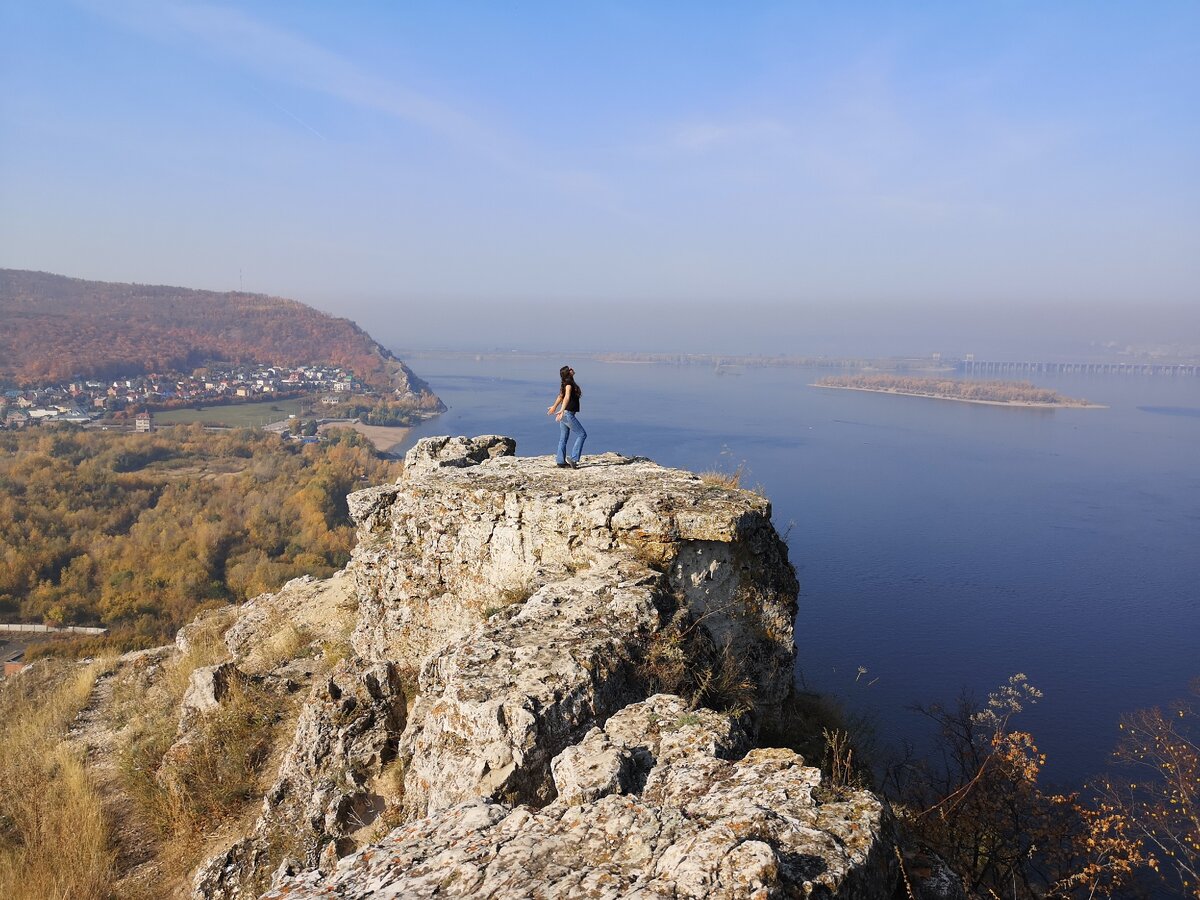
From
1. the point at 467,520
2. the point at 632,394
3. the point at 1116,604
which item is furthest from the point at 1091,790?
the point at 632,394

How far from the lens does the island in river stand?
112250 mm

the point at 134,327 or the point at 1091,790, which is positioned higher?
the point at 134,327

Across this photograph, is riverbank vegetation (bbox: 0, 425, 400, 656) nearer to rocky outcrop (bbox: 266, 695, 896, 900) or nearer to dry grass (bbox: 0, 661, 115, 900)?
dry grass (bbox: 0, 661, 115, 900)

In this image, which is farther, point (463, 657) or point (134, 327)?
point (134, 327)

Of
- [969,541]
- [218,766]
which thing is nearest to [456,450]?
[218,766]

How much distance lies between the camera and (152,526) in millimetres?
36812

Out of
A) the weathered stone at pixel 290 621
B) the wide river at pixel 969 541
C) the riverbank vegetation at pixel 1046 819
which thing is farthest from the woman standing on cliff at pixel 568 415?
the riverbank vegetation at pixel 1046 819

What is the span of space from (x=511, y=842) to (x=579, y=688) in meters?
1.53

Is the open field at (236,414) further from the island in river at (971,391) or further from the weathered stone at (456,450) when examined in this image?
the island in river at (971,391)

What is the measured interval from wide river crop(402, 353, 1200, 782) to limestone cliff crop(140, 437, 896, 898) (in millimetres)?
1458

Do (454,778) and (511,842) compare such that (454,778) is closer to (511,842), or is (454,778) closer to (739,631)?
(511,842)

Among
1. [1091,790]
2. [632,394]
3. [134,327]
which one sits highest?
[134,327]

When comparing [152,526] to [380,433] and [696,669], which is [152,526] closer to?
[380,433]

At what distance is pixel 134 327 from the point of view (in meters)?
96.4
